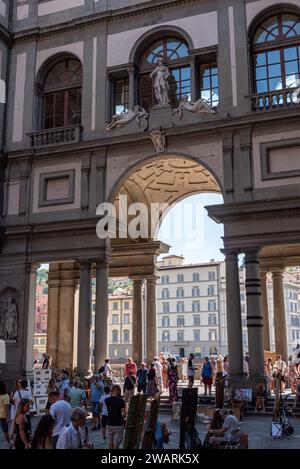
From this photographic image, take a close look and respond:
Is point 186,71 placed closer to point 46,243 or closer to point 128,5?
point 128,5

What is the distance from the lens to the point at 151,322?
2489 centimetres

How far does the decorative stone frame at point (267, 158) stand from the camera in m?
18.0

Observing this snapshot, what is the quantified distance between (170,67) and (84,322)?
1031 centimetres

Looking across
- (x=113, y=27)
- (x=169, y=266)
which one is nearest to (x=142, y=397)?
(x=113, y=27)

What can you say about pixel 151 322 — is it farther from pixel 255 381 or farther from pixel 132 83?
Answer: pixel 132 83

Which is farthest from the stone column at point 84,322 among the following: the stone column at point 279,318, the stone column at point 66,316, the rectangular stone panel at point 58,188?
the stone column at point 279,318

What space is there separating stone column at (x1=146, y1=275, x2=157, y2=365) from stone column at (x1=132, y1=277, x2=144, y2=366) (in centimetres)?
56

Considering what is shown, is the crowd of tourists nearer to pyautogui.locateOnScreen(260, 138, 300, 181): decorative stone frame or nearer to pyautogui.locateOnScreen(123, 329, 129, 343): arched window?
pyautogui.locateOnScreen(260, 138, 300, 181): decorative stone frame

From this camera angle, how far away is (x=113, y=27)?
21.9 metres

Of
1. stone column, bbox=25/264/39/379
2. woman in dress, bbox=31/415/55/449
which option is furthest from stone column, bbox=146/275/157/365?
woman in dress, bbox=31/415/55/449

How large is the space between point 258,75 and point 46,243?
10.1 meters

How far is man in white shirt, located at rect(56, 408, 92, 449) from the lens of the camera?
7086mm

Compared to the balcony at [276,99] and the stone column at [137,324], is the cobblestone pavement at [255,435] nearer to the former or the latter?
→ the stone column at [137,324]

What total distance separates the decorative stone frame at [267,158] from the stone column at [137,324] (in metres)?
9.44
